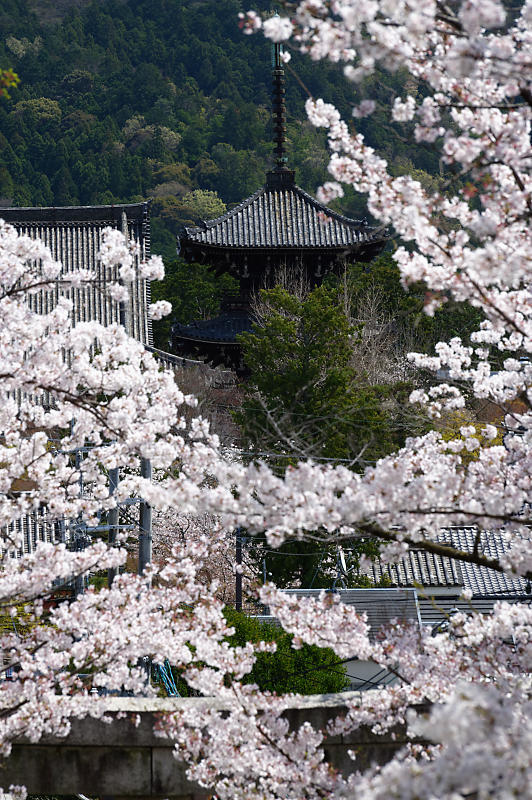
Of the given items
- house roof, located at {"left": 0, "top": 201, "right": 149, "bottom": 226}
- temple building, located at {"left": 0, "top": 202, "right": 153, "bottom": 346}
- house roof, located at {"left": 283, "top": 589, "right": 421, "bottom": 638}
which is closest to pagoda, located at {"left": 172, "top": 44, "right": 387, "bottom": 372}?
temple building, located at {"left": 0, "top": 202, "right": 153, "bottom": 346}

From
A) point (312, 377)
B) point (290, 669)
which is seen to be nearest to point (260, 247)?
point (312, 377)

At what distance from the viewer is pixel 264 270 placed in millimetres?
22766

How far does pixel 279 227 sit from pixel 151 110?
43954 millimetres

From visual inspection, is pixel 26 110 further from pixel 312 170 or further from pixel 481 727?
pixel 481 727

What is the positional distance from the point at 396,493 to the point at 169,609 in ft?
9.37

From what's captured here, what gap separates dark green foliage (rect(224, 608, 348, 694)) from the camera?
813cm

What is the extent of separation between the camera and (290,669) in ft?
27.2

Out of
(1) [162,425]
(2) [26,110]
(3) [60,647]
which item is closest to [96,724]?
(3) [60,647]

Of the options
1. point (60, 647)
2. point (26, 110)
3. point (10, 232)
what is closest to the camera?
point (10, 232)

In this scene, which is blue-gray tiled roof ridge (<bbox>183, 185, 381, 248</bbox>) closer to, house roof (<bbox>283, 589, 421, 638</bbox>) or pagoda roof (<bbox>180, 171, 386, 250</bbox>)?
pagoda roof (<bbox>180, 171, 386, 250</bbox>)

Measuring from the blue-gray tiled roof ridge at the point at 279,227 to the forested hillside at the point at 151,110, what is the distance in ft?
65.8

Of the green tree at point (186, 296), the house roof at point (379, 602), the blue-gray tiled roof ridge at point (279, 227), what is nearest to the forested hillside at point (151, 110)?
the green tree at point (186, 296)

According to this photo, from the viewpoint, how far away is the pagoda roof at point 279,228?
71.2 ft

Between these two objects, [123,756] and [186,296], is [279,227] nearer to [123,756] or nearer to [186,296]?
[186,296]
